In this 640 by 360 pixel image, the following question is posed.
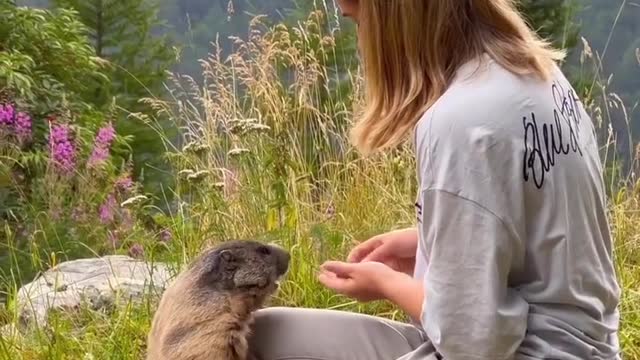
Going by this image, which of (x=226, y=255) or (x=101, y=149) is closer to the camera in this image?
(x=226, y=255)

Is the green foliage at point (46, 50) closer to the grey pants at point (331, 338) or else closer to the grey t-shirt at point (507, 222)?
the grey pants at point (331, 338)

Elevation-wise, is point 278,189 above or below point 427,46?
below

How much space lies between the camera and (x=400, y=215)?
195 inches

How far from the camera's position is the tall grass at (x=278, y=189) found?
4223mm

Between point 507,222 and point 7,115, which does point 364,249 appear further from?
point 7,115

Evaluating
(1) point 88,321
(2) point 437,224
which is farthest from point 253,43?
(2) point 437,224

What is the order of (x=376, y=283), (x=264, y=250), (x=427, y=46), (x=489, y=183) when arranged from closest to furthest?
(x=489, y=183), (x=427, y=46), (x=376, y=283), (x=264, y=250)

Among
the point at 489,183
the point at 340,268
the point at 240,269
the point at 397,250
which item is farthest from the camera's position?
the point at 240,269

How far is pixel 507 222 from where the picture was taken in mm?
2150

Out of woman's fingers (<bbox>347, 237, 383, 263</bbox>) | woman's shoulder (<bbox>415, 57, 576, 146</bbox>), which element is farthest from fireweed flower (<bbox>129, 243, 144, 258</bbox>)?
woman's shoulder (<bbox>415, 57, 576, 146</bbox>)

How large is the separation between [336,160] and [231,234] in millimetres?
905

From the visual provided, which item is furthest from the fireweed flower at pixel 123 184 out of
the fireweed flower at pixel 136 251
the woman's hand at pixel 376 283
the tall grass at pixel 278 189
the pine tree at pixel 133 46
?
the pine tree at pixel 133 46

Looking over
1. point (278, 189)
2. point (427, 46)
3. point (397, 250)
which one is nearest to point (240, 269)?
point (397, 250)

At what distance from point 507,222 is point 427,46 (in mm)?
455
